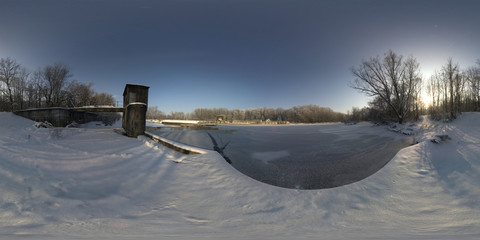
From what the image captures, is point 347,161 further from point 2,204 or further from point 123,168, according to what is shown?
point 2,204

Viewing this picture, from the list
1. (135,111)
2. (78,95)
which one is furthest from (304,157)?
(78,95)

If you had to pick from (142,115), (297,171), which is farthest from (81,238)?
(142,115)

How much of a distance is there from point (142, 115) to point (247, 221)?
887 centimetres

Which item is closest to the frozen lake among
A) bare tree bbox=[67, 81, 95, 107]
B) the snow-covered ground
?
the snow-covered ground

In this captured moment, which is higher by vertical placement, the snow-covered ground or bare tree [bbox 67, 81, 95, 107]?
bare tree [bbox 67, 81, 95, 107]

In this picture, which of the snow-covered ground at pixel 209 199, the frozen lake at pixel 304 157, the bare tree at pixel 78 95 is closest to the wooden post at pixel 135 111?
the frozen lake at pixel 304 157

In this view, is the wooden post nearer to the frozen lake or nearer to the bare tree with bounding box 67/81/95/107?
the frozen lake

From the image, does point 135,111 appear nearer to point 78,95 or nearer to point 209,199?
point 209,199

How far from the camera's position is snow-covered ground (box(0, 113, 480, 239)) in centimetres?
264

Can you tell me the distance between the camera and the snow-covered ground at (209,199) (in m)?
2.64

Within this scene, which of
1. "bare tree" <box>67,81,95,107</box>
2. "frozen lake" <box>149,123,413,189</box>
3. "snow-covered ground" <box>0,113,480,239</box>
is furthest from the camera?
"bare tree" <box>67,81,95,107</box>

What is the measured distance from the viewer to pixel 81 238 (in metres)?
2.23

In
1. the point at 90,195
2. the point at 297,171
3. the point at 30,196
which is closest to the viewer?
the point at 30,196

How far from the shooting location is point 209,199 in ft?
12.1
